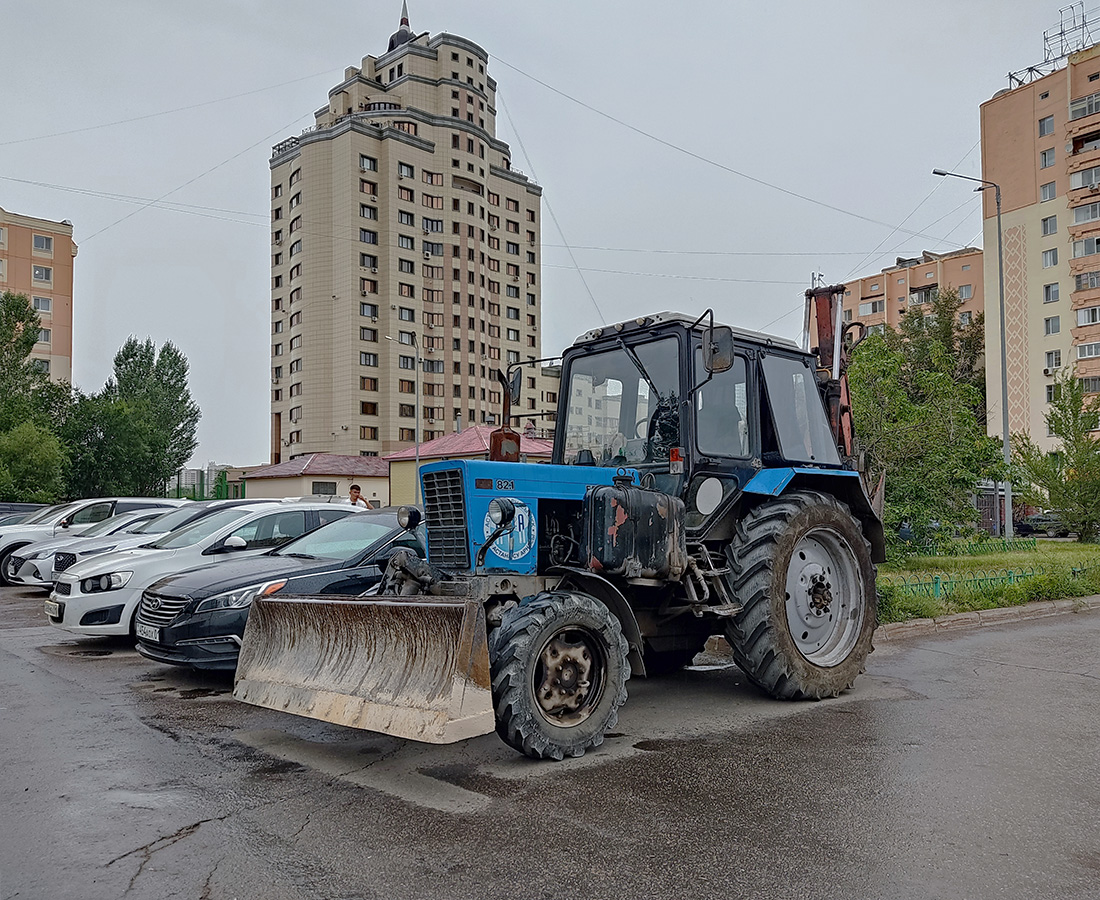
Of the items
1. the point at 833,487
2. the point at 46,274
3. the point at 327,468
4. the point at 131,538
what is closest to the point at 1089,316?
the point at 327,468

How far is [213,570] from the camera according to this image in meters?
8.74

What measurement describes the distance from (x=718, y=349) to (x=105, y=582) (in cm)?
753

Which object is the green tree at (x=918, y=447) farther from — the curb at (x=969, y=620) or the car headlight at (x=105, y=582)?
the car headlight at (x=105, y=582)

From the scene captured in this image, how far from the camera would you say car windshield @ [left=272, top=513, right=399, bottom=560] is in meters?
8.96

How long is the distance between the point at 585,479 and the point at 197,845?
325 centimetres

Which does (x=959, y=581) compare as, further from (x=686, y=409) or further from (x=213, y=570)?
(x=213, y=570)

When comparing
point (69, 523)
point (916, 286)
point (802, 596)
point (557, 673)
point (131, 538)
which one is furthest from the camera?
point (916, 286)

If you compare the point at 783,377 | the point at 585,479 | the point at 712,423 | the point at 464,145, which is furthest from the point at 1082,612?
the point at 464,145

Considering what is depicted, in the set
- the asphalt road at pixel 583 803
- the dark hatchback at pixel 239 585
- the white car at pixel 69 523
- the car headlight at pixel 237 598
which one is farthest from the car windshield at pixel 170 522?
the asphalt road at pixel 583 803

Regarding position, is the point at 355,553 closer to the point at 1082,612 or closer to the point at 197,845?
the point at 197,845

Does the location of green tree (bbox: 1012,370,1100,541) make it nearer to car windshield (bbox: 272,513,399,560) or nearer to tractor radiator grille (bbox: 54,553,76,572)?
car windshield (bbox: 272,513,399,560)

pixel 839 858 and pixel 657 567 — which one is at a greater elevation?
pixel 657 567

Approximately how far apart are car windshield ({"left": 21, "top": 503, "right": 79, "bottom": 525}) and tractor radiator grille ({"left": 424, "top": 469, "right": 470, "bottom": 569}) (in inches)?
641

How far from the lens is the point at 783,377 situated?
7.89m
